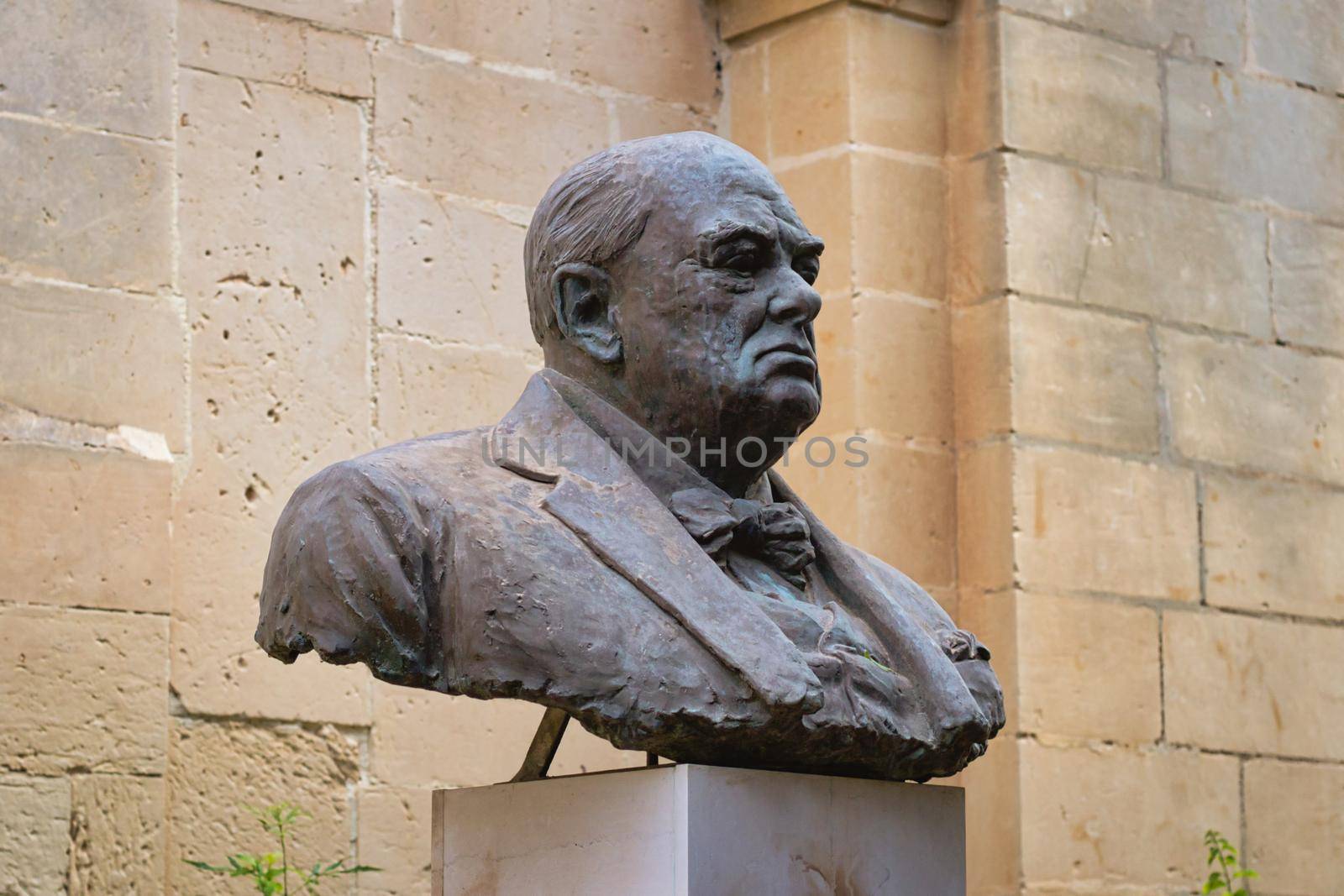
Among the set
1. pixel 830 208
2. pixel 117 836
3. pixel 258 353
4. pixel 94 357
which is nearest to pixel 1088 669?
pixel 830 208

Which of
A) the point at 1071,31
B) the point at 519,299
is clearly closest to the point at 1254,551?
the point at 1071,31

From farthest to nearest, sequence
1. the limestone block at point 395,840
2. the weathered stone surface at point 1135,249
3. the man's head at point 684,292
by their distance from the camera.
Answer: the weathered stone surface at point 1135,249 < the limestone block at point 395,840 < the man's head at point 684,292

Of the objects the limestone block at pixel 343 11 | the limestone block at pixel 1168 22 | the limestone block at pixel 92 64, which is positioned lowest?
the limestone block at pixel 92 64

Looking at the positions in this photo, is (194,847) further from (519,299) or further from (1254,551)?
(1254,551)

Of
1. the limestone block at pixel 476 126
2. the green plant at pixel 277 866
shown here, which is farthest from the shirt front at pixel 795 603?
the limestone block at pixel 476 126

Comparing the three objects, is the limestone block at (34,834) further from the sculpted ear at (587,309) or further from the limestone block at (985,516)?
the limestone block at (985,516)

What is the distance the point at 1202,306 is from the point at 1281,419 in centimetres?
38

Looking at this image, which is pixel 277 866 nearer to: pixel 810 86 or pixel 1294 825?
pixel 810 86

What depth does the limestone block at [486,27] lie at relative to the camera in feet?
18.4

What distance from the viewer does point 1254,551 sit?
6.00 meters

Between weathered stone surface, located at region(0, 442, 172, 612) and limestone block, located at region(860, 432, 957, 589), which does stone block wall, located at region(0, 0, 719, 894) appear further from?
limestone block, located at region(860, 432, 957, 589)

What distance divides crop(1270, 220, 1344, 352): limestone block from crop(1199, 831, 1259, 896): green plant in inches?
55.3

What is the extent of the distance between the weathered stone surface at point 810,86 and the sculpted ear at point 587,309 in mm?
2308

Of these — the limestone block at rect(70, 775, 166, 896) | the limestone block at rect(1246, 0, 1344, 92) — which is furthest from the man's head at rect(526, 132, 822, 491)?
the limestone block at rect(1246, 0, 1344, 92)
